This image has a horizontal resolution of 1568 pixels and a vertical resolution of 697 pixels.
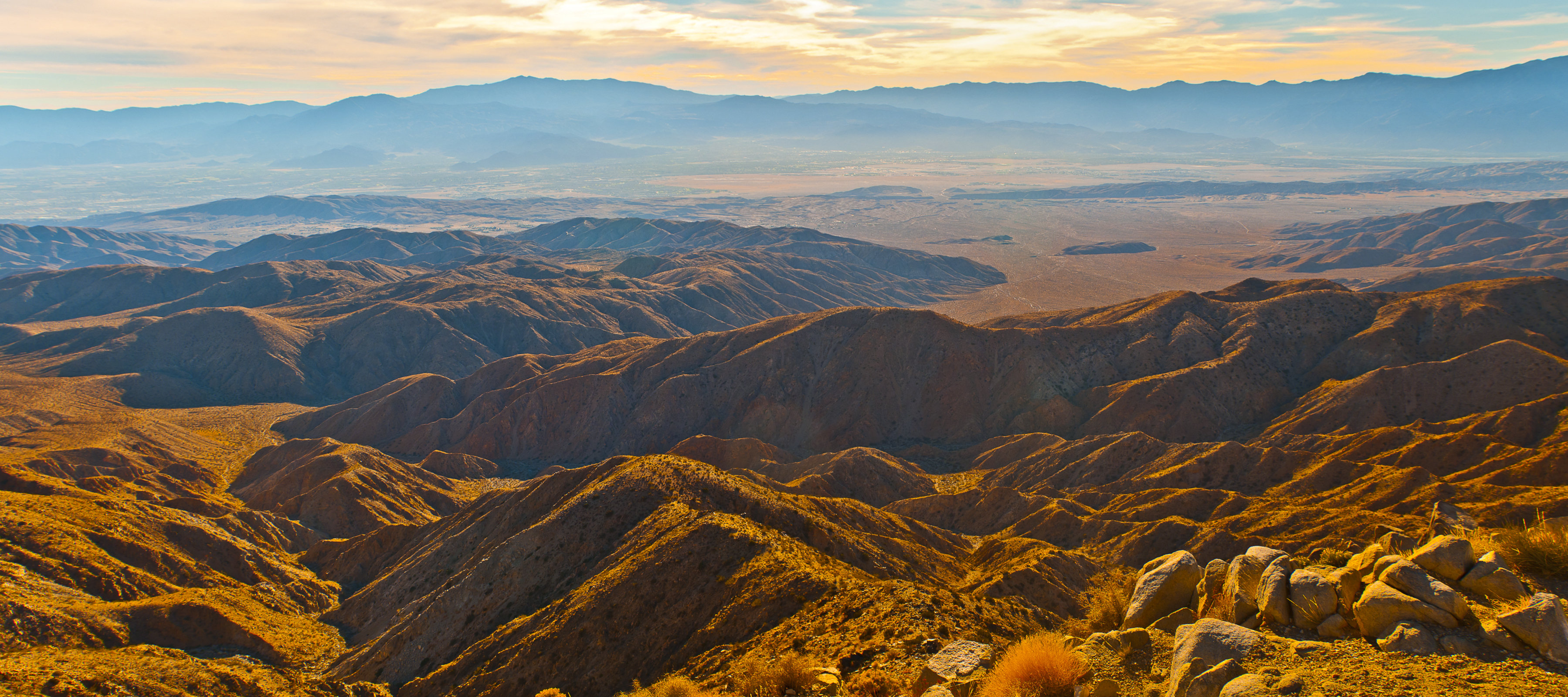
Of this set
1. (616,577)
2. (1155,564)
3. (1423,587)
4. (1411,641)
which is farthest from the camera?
(616,577)

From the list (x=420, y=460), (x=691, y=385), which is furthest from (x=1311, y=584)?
(x=420, y=460)

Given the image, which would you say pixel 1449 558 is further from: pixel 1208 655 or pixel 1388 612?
pixel 1208 655

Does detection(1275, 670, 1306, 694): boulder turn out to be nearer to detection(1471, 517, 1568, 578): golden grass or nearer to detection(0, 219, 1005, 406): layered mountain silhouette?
detection(1471, 517, 1568, 578): golden grass

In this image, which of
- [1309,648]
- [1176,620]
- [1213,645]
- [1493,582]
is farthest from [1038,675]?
[1493,582]

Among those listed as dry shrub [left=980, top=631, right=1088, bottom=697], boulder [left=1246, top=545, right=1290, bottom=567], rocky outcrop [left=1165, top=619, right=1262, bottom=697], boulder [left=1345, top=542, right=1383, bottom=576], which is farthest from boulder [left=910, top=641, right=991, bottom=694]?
boulder [left=1345, top=542, right=1383, bottom=576]

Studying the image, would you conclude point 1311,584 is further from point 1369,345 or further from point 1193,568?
point 1369,345

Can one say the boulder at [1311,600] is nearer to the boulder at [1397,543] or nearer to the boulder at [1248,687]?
the boulder at [1248,687]

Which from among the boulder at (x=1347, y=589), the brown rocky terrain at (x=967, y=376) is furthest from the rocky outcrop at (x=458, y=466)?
the boulder at (x=1347, y=589)
